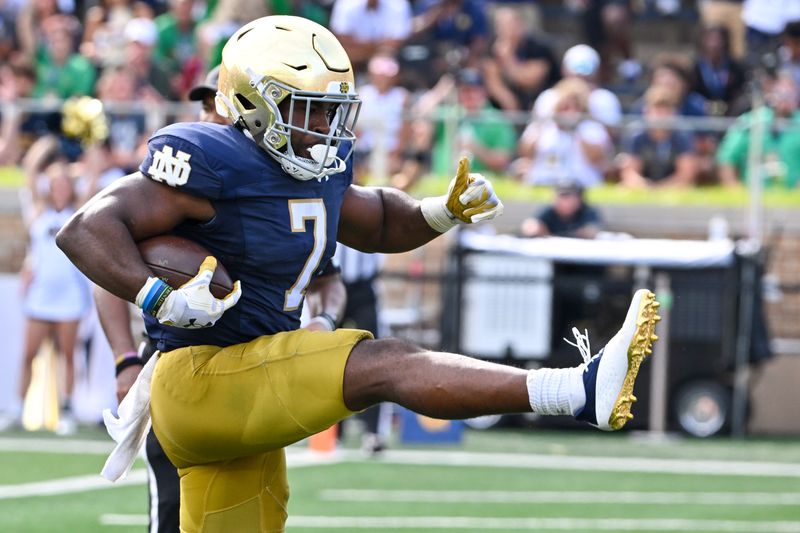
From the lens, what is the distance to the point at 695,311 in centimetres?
1173

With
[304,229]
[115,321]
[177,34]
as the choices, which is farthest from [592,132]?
[304,229]

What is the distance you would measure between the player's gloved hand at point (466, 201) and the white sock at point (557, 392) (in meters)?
0.97

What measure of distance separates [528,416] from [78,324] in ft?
11.1

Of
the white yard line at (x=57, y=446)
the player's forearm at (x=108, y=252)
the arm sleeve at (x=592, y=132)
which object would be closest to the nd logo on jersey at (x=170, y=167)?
the player's forearm at (x=108, y=252)

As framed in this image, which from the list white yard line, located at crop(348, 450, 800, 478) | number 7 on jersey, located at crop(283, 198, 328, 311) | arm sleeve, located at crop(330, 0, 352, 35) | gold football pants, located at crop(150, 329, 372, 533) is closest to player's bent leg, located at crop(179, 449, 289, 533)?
gold football pants, located at crop(150, 329, 372, 533)

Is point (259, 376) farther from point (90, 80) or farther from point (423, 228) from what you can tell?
point (90, 80)

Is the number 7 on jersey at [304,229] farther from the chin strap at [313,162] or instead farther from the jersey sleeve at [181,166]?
the jersey sleeve at [181,166]

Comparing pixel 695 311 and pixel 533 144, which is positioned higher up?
pixel 533 144

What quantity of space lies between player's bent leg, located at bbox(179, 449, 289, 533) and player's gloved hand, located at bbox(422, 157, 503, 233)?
0.98m

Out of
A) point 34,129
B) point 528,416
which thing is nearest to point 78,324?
point 34,129

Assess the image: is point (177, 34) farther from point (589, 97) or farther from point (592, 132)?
point (592, 132)

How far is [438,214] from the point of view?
5074 millimetres

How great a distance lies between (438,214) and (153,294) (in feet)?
3.80

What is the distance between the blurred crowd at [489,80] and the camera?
12.3m
